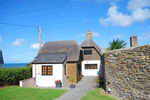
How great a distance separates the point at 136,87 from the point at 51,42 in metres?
18.8

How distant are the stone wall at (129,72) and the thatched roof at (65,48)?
9407 mm

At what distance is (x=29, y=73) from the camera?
772 inches

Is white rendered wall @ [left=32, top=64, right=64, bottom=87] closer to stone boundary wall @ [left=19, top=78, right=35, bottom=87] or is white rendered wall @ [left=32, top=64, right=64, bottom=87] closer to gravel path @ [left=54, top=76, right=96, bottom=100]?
stone boundary wall @ [left=19, top=78, right=35, bottom=87]

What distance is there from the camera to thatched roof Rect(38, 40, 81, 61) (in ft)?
68.8

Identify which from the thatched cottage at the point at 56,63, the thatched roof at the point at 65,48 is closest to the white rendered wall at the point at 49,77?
the thatched cottage at the point at 56,63

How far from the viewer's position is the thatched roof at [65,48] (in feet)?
68.8

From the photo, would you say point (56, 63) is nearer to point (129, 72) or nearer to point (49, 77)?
point (49, 77)

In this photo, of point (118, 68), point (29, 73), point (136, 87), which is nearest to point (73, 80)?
point (29, 73)

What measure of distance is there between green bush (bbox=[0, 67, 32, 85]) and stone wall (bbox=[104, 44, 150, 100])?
11911mm

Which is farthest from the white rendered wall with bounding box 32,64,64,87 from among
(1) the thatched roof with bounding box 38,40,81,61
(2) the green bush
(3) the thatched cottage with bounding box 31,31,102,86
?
(1) the thatched roof with bounding box 38,40,81,61

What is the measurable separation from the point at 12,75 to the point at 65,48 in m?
9.42

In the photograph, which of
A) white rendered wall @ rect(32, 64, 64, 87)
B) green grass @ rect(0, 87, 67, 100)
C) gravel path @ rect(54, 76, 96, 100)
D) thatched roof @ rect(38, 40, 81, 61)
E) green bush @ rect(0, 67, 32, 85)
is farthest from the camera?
thatched roof @ rect(38, 40, 81, 61)

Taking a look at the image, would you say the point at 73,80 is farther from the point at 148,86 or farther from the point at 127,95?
the point at 148,86

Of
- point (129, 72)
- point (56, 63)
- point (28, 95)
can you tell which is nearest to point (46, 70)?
point (56, 63)
